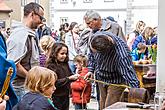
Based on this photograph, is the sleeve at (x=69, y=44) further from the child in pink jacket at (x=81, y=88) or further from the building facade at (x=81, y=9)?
the building facade at (x=81, y=9)

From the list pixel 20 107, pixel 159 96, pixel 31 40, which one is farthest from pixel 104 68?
pixel 20 107

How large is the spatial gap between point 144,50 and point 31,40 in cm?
426

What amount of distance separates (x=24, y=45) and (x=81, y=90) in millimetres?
1875

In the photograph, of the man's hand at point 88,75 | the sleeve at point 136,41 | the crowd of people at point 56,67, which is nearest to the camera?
the crowd of people at point 56,67

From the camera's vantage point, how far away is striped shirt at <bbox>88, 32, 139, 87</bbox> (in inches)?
183

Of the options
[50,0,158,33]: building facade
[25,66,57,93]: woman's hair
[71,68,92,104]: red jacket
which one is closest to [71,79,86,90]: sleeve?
[71,68,92,104]: red jacket

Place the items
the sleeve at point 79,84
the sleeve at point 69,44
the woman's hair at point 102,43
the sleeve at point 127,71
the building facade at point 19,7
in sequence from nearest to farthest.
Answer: the woman's hair at point 102,43
the sleeve at point 127,71
the sleeve at point 79,84
the sleeve at point 69,44
the building facade at point 19,7

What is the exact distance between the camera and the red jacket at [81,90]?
5.67 metres

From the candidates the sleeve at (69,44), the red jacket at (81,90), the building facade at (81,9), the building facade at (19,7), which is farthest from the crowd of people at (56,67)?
the building facade at (19,7)

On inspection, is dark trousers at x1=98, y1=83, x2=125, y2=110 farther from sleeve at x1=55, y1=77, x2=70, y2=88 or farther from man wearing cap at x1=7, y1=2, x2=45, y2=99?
man wearing cap at x1=7, y1=2, x2=45, y2=99

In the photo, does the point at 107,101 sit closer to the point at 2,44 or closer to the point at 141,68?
the point at 141,68

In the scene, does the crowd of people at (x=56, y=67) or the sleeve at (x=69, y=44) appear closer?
the crowd of people at (x=56, y=67)

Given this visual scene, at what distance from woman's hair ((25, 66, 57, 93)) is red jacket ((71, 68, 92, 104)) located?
93.7 inches

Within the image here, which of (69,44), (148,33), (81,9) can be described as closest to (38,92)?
(69,44)
